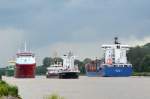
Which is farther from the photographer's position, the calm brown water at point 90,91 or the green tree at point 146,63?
the green tree at point 146,63

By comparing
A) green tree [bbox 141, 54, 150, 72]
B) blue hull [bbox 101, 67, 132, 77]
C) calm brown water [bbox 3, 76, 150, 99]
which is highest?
green tree [bbox 141, 54, 150, 72]

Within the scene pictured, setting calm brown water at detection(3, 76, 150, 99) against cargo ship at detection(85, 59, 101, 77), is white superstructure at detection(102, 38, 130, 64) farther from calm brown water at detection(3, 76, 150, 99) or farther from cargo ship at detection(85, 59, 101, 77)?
calm brown water at detection(3, 76, 150, 99)

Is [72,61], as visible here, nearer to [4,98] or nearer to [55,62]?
[55,62]

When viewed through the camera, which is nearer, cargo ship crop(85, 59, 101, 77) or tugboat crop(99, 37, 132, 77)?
tugboat crop(99, 37, 132, 77)

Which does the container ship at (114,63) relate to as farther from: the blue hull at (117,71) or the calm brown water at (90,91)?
the calm brown water at (90,91)

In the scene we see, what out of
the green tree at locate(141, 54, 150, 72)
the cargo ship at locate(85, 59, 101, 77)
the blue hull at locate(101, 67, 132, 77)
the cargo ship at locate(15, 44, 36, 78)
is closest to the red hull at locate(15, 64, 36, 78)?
the cargo ship at locate(15, 44, 36, 78)

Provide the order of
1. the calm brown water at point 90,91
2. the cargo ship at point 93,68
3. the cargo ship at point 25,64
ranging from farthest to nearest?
the cargo ship at point 93,68 → the cargo ship at point 25,64 → the calm brown water at point 90,91

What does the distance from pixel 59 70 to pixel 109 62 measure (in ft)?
57.6

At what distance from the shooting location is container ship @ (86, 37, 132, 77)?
163m

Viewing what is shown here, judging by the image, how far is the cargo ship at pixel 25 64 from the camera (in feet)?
510

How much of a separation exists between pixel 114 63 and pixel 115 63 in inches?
13.0

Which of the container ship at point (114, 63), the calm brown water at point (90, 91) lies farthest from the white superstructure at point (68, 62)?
the calm brown water at point (90, 91)

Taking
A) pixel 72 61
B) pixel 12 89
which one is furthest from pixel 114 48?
pixel 12 89

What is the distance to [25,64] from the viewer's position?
156 metres
